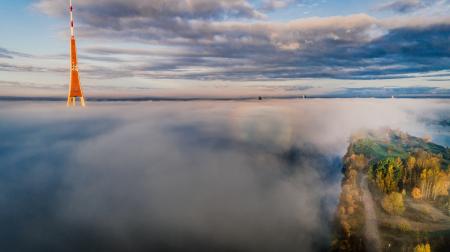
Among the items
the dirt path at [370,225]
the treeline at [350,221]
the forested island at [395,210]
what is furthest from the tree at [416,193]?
the treeline at [350,221]

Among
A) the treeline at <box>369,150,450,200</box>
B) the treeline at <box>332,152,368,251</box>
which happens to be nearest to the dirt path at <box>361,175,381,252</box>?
the treeline at <box>332,152,368,251</box>

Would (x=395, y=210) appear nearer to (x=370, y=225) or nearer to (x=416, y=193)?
(x=370, y=225)

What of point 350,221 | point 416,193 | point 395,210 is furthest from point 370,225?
point 416,193

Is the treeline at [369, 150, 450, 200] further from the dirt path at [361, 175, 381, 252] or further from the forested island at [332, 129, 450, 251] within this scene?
the dirt path at [361, 175, 381, 252]

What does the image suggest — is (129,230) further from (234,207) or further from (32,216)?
(234,207)

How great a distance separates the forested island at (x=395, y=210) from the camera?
A: 292ft

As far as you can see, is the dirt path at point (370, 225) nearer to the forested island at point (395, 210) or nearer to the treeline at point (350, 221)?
the forested island at point (395, 210)

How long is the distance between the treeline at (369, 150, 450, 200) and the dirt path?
9429 millimetres

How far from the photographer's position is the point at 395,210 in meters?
106

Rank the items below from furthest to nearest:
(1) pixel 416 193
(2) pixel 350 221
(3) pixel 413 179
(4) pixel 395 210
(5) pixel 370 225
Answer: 1. (3) pixel 413 179
2. (1) pixel 416 193
3. (4) pixel 395 210
4. (2) pixel 350 221
5. (5) pixel 370 225

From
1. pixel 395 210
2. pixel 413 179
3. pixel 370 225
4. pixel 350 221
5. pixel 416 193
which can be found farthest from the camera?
pixel 413 179

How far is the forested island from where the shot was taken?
292ft

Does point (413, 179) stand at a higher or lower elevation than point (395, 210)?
higher

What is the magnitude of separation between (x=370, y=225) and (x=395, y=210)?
13.8m
